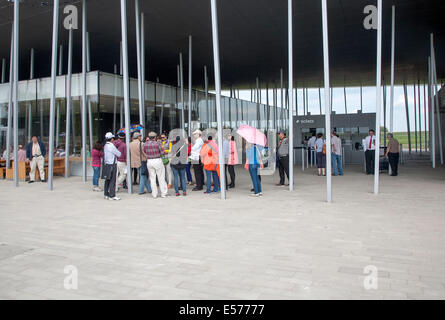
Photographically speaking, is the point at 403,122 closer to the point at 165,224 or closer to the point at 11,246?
the point at 165,224

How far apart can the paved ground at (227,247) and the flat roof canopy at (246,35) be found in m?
8.69

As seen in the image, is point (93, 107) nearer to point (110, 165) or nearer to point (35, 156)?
point (35, 156)

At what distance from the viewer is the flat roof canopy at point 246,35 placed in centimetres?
1411

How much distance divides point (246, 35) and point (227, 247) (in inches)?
581

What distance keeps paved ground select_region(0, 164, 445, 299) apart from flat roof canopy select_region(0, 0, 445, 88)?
28.5 ft

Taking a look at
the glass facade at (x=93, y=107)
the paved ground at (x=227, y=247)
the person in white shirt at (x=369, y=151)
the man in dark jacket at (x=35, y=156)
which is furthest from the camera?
the glass facade at (x=93, y=107)

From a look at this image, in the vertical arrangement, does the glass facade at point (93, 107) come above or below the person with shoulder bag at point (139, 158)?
above

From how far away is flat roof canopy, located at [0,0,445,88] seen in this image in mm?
14109

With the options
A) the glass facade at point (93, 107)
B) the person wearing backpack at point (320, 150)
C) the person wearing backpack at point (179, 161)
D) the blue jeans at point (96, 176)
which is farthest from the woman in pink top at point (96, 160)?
the person wearing backpack at point (320, 150)

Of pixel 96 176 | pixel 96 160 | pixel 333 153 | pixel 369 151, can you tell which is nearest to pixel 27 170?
pixel 96 160

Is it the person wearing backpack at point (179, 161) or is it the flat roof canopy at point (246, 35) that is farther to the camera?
the flat roof canopy at point (246, 35)

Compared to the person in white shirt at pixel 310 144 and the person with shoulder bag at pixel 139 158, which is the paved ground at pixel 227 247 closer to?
the person with shoulder bag at pixel 139 158

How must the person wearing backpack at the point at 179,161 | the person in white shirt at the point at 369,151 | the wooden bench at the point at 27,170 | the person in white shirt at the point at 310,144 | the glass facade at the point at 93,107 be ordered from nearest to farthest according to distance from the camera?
the person wearing backpack at the point at 179,161 < the person in white shirt at the point at 369,151 < the wooden bench at the point at 27,170 < the glass facade at the point at 93,107 < the person in white shirt at the point at 310,144

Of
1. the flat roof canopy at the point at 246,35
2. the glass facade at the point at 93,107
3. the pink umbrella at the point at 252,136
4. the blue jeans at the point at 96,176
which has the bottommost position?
the blue jeans at the point at 96,176
